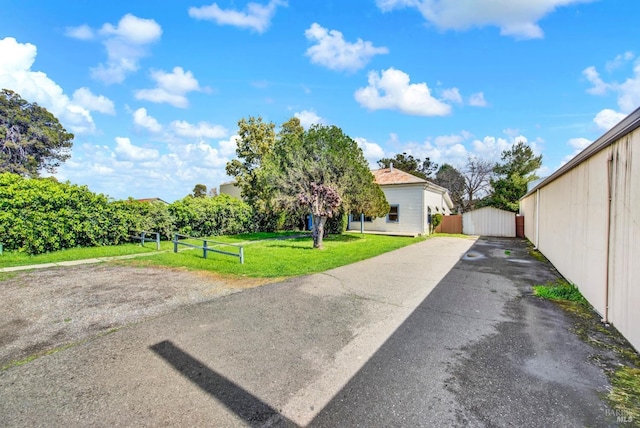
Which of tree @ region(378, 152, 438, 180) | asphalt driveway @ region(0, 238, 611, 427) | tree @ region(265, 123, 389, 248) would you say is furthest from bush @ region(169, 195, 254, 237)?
tree @ region(378, 152, 438, 180)

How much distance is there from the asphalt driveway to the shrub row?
28.4 feet

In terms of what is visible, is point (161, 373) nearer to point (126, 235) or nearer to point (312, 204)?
point (312, 204)

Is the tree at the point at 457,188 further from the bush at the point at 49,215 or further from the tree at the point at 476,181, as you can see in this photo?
the bush at the point at 49,215

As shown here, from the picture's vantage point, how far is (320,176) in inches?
494

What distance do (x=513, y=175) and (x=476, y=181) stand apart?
7278 millimetres

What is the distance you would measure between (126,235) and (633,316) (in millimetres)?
15222

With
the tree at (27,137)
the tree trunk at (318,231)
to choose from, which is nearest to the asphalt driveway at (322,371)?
the tree trunk at (318,231)

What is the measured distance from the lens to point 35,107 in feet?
88.1

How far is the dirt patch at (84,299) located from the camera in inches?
149

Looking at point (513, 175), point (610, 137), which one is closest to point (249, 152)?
point (610, 137)

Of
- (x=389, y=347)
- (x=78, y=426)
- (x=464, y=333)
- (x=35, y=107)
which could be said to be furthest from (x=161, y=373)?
(x=35, y=107)

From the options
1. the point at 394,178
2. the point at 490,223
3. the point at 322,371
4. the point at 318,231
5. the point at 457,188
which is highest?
the point at 457,188

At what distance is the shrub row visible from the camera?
9211 mm

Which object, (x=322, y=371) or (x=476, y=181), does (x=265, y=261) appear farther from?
(x=476, y=181)
